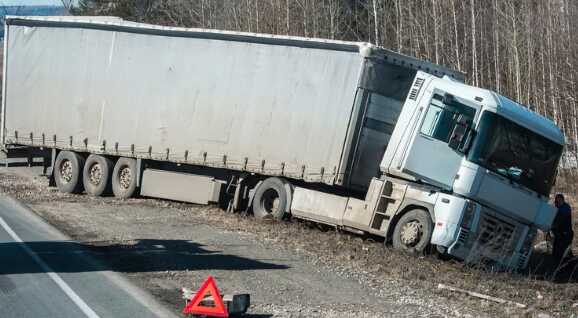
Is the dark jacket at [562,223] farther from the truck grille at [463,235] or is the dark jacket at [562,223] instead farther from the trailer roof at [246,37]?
the trailer roof at [246,37]

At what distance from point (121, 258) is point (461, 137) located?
5800 millimetres

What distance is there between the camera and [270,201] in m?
18.7

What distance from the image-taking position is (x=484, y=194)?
47.6ft

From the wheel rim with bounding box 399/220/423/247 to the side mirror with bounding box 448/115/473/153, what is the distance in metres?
1.52

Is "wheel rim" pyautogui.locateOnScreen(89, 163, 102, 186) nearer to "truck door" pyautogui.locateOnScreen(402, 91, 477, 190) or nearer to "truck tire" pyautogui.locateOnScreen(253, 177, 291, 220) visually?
"truck tire" pyautogui.locateOnScreen(253, 177, 291, 220)

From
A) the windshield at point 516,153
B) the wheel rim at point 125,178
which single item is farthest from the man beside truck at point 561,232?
the wheel rim at point 125,178

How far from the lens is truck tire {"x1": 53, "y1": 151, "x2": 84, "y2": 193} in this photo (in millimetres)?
22594

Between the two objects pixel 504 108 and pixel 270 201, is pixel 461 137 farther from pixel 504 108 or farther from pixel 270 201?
pixel 270 201

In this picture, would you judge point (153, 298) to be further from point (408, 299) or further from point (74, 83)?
point (74, 83)

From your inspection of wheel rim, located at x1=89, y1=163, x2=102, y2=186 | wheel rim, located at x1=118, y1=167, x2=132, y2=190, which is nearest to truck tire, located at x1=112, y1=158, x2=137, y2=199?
wheel rim, located at x1=118, y1=167, x2=132, y2=190

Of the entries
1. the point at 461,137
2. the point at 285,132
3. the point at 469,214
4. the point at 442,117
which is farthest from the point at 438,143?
the point at 285,132

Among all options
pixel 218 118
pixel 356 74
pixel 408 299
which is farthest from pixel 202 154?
pixel 408 299

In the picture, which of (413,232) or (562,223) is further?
(562,223)

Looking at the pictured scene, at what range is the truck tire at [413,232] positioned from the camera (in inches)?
585
